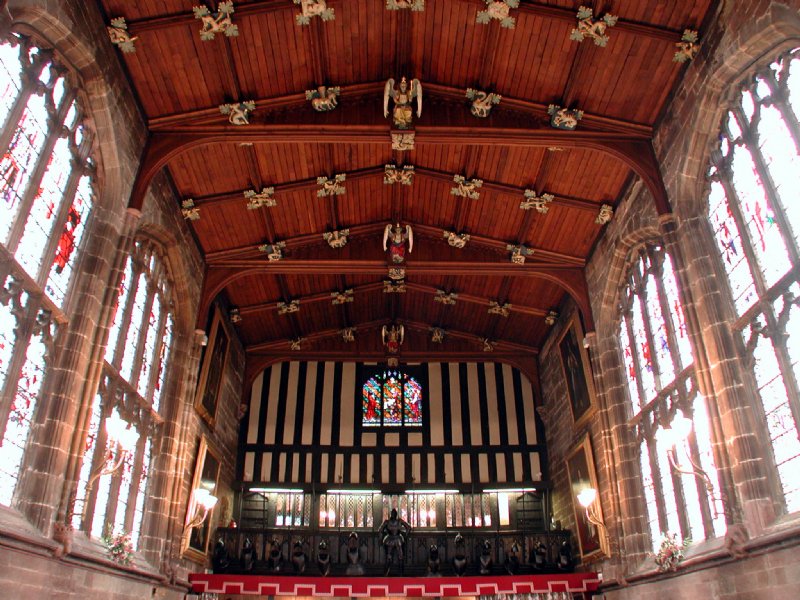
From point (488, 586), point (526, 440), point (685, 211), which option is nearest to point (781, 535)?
point (685, 211)

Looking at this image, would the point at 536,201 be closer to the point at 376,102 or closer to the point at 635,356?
the point at 635,356

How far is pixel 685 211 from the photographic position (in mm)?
10445

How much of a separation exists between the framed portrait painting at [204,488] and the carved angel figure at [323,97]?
782 centimetres

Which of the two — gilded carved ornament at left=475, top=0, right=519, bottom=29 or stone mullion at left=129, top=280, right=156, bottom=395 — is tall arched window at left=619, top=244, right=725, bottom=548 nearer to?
gilded carved ornament at left=475, top=0, right=519, bottom=29

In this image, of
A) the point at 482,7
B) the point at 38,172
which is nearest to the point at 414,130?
the point at 482,7

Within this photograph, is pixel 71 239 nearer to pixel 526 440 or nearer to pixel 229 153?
pixel 229 153

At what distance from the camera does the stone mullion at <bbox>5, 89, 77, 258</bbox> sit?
7.85 meters

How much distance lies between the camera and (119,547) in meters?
10.2

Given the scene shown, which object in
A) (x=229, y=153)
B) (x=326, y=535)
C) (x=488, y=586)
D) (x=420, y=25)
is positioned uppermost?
(x=420, y=25)

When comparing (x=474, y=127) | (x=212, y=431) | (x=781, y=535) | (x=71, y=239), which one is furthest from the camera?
(x=212, y=431)

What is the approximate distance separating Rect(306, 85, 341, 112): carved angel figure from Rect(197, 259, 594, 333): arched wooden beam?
4.39 m

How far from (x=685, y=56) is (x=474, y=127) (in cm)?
369

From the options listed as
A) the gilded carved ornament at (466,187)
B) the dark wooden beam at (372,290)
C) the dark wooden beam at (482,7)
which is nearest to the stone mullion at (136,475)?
the dark wooden beam at (372,290)

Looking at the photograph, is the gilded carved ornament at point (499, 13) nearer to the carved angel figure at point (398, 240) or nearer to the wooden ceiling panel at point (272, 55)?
the wooden ceiling panel at point (272, 55)
